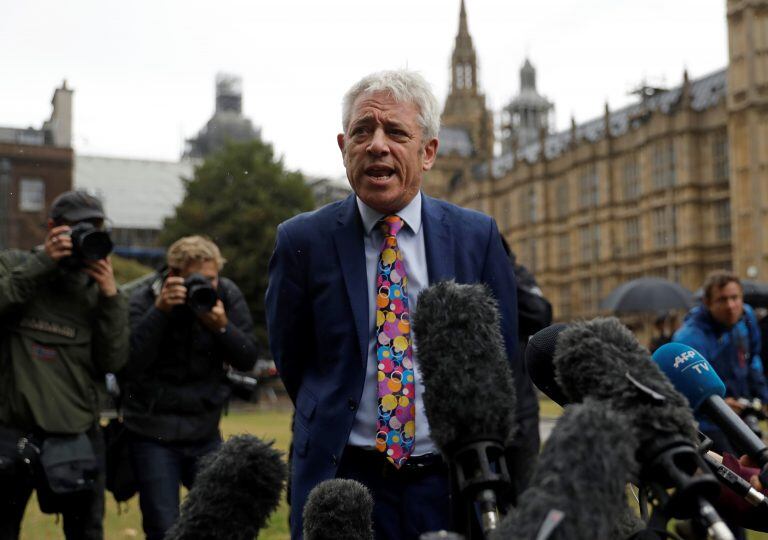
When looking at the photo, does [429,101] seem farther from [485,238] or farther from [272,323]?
[272,323]

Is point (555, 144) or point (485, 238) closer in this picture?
point (485, 238)

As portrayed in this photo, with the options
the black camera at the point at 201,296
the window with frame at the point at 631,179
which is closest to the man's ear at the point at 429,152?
the black camera at the point at 201,296

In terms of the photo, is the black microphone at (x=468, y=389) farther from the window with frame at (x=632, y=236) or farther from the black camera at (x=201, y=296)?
the window with frame at (x=632, y=236)

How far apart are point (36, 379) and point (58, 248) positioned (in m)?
0.66

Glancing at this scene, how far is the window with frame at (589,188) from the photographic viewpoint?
57.1 metres

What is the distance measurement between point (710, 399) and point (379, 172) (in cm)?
128

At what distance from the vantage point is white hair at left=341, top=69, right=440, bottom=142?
3.03m

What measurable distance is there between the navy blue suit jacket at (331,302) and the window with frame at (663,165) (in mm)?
48895

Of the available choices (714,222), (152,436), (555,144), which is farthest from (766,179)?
(152,436)

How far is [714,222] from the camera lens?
48.4 m

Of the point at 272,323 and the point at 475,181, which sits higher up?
the point at 475,181

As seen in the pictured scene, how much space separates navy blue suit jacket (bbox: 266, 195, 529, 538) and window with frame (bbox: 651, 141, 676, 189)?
48895mm

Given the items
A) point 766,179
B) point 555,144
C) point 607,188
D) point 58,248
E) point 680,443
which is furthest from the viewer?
point 555,144

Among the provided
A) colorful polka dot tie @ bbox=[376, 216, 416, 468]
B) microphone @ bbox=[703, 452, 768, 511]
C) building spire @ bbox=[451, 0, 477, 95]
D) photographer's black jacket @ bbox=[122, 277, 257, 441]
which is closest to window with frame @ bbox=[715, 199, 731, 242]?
photographer's black jacket @ bbox=[122, 277, 257, 441]
